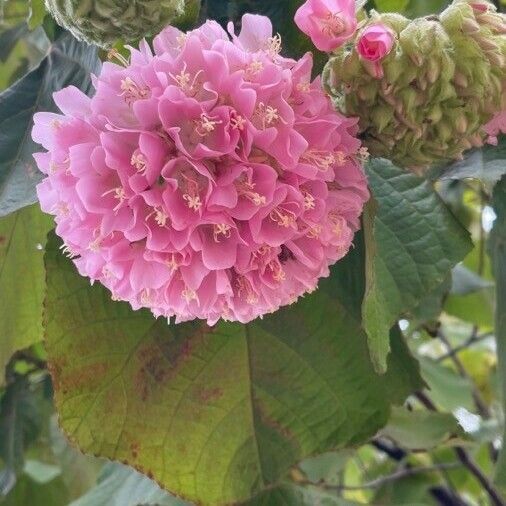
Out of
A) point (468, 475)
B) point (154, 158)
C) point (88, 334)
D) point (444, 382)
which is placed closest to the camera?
point (154, 158)

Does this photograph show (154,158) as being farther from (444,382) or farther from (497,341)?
(444,382)

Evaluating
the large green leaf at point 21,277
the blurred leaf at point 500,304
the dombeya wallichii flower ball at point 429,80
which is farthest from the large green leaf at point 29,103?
the blurred leaf at point 500,304

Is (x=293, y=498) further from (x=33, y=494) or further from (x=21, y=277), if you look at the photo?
(x=33, y=494)

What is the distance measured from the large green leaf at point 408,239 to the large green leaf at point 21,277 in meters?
0.33

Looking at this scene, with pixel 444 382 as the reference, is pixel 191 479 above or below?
above

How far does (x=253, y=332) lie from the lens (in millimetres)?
781

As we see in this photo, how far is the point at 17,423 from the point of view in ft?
4.19

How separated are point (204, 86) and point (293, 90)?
63 mm

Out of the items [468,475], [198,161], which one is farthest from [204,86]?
[468,475]

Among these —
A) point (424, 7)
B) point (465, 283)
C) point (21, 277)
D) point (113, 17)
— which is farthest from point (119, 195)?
point (465, 283)

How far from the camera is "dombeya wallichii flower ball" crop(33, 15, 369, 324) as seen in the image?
547 mm

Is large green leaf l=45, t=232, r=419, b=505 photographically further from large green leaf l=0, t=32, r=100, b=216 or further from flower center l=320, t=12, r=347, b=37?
flower center l=320, t=12, r=347, b=37

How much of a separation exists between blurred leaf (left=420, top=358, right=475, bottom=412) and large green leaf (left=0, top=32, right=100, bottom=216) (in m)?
0.87

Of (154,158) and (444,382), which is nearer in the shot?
(154,158)
